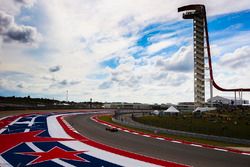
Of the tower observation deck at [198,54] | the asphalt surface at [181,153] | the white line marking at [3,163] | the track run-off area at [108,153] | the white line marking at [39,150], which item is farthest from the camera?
the tower observation deck at [198,54]

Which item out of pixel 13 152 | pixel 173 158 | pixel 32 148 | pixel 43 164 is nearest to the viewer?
pixel 43 164

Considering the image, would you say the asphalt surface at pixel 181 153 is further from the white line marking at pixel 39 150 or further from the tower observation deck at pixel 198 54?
the tower observation deck at pixel 198 54

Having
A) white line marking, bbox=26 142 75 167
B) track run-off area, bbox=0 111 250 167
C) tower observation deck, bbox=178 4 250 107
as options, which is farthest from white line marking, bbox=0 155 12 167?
tower observation deck, bbox=178 4 250 107

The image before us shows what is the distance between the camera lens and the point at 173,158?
55.3ft

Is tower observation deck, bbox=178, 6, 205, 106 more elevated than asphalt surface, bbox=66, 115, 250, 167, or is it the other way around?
tower observation deck, bbox=178, 6, 205, 106

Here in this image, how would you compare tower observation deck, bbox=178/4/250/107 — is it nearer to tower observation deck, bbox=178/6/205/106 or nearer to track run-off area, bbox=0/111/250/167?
tower observation deck, bbox=178/6/205/106

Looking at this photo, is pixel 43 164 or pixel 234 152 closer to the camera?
pixel 43 164

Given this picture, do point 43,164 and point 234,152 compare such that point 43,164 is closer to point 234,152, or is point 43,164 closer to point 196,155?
point 196,155

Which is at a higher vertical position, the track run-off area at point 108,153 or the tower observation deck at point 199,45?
the tower observation deck at point 199,45

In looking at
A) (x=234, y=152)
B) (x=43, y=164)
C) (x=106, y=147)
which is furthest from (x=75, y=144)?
(x=234, y=152)

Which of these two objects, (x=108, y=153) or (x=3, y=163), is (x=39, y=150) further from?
(x=108, y=153)

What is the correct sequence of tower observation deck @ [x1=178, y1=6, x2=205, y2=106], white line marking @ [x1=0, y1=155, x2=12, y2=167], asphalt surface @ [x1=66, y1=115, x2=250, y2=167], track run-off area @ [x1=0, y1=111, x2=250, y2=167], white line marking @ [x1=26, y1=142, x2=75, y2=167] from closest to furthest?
white line marking @ [x1=0, y1=155, x2=12, y2=167]
white line marking @ [x1=26, y1=142, x2=75, y2=167]
track run-off area @ [x1=0, y1=111, x2=250, y2=167]
asphalt surface @ [x1=66, y1=115, x2=250, y2=167]
tower observation deck @ [x1=178, y1=6, x2=205, y2=106]

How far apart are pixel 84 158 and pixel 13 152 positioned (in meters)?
4.52

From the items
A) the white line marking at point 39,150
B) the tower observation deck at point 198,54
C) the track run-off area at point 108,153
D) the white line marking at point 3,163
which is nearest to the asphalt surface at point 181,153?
the track run-off area at point 108,153
